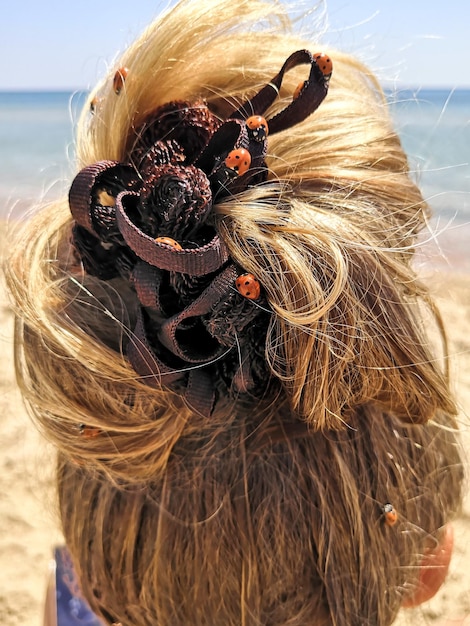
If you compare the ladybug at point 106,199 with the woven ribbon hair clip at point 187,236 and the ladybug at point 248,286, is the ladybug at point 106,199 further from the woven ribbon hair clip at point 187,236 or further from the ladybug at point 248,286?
the ladybug at point 248,286

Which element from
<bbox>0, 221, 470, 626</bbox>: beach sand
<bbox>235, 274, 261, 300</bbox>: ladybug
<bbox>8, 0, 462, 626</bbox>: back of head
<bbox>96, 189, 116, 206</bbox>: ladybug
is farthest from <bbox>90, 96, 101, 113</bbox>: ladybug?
<bbox>0, 221, 470, 626</bbox>: beach sand

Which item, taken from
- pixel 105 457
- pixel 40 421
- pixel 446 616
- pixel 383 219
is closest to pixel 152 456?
pixel 105 457

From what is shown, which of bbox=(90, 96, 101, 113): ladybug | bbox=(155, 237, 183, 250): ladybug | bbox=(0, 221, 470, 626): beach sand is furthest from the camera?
bbox=(0, 221, 470, 626): beach sand

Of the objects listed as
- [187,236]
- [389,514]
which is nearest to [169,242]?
[187,236]

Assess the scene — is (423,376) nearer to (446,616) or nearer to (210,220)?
(210,220)

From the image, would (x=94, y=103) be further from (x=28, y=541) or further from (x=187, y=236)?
(x=28, y=541)

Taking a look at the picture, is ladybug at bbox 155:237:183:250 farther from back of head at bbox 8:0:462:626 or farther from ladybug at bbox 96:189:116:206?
ladybug at bbox 96:189:116:206

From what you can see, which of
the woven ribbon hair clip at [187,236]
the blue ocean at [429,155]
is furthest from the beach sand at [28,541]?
the woven ribbon hair clip at [187,236]
